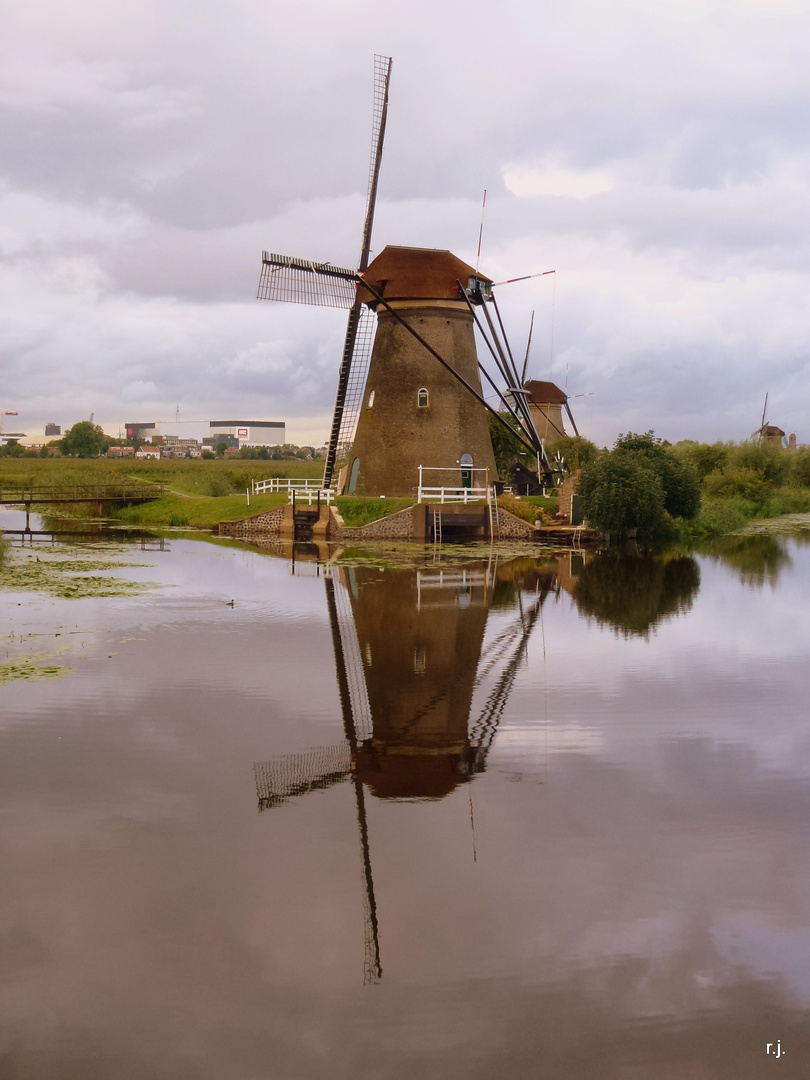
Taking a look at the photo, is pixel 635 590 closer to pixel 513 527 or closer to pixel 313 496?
pixel 513 527

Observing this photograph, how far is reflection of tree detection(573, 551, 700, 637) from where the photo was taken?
16328mm

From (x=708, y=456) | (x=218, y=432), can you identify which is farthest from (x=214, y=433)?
(x=708, y=456)

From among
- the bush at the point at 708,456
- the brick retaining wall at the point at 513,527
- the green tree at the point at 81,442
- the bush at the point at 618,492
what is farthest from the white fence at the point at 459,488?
the green tree at the point at 81,442

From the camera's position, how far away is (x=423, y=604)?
17.1 m

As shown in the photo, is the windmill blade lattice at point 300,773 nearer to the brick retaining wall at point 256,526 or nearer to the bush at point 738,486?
the brick retaining wall at point 256,526

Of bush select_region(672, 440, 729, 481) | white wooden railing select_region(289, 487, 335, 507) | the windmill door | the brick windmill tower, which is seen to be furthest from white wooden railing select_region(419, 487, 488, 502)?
bush select_region(672, 440, 729, 481)

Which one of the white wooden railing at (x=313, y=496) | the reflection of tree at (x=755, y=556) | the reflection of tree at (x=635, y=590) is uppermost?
the white wooden railing at (x=313, y=496)

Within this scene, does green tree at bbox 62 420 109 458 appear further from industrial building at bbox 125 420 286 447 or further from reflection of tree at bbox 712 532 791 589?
reflection of tree at bbox 712 532 791 589

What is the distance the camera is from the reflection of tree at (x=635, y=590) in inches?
643

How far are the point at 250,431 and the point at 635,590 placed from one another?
480 ft

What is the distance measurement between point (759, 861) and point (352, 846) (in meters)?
2.65

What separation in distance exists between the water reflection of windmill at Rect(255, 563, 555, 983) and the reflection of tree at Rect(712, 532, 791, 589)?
723cm

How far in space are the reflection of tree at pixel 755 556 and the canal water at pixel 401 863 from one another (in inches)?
419

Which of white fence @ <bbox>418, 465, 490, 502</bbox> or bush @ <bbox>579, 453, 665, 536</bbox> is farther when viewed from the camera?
bush @ <bbox>579, 453, 665, 536</bbox>
